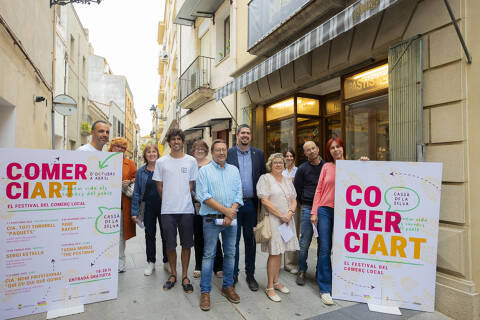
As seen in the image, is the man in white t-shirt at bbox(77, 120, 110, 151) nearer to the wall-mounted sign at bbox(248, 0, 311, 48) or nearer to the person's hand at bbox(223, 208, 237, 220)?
the person's hand at bbox(223, 208, 237, 220)

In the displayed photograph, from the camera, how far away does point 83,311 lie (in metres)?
3.05

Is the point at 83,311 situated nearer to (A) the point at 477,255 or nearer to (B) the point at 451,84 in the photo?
(A) the point at 477,255

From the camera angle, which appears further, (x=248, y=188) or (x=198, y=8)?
(x=198, y=8)

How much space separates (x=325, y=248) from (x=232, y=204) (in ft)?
4.29

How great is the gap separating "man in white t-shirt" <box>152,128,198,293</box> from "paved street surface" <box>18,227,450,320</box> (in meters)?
0.26

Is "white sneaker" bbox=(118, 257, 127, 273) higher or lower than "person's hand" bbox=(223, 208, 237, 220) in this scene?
lower

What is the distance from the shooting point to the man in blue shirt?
10.5ft

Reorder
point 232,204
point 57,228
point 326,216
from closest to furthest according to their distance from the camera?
point 57,228, point 232,204, point 326,216

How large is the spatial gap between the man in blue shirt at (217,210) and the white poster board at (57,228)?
3.35 ft

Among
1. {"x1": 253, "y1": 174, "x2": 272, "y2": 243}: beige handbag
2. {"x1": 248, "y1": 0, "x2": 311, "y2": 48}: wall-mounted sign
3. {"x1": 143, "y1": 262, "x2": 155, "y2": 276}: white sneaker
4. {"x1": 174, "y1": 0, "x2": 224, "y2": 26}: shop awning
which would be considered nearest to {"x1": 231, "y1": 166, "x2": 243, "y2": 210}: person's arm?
{"x1": 253, "y1": 174, "x2": 272, "y2": 243}: beige handbag

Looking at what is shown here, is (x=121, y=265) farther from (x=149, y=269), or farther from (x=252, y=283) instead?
(x=252, y=283)

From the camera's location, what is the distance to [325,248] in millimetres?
3537

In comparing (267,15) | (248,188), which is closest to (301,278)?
(248,188)

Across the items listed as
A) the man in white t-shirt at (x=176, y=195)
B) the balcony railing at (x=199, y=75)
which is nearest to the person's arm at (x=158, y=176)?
the man in white t-shirt at (x=176, y=195)
